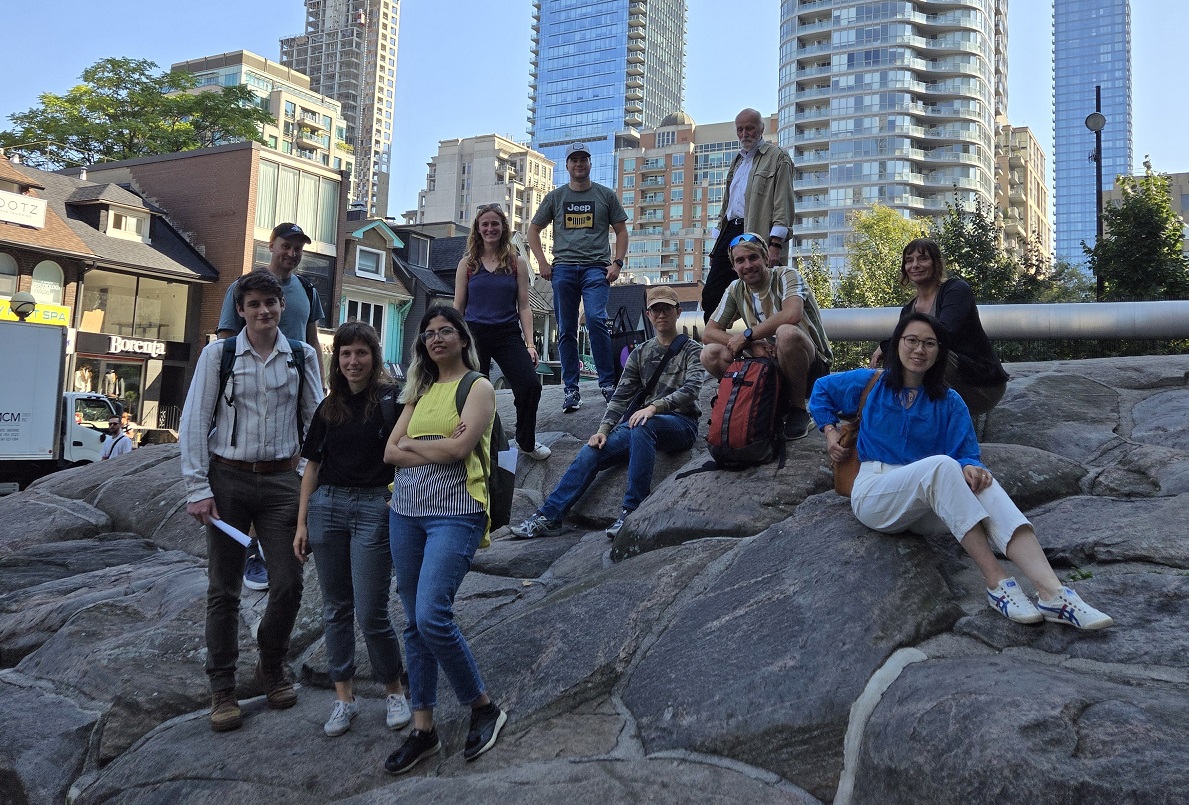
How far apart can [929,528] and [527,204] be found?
121 metres

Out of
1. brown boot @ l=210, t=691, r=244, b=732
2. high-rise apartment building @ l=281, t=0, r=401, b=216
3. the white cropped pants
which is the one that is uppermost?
high-rise apartment building @ l=281, t=0, r=401, b=216

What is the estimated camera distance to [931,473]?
3.95 meters

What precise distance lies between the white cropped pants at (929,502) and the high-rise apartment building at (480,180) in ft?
384

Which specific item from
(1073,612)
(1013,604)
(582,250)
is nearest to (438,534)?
(1013,604)

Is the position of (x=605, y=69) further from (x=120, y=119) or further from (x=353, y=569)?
(x=353, y=569)

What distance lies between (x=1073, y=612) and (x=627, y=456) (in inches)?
140

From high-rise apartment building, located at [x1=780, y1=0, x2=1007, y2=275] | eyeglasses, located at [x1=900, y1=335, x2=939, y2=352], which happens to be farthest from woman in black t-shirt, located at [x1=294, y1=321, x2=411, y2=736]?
high-rise apartment building, located at [x1=780, y1=0, x2=1007, y2=275]

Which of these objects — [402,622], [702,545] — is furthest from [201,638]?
[702,545]

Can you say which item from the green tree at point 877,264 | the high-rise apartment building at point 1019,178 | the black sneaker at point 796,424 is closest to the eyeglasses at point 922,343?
the black sneaker at point 796,424

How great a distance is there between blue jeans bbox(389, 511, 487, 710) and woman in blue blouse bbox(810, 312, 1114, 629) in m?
1.84

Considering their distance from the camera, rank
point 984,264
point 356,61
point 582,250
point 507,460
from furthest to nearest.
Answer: point 356,61 < point 984,264 < point 582,250 < point 507,460

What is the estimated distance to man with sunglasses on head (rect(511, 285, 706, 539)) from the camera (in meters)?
6.51

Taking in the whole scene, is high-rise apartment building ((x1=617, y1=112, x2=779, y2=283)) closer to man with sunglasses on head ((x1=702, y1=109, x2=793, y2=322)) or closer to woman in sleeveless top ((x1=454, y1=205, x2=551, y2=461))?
man with sunglasses on head ((x1=702, y1=109, x2=793, y2=322))

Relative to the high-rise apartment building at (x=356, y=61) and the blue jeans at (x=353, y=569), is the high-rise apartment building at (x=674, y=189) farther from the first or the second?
the blue jeans at (x=353, y=569)
